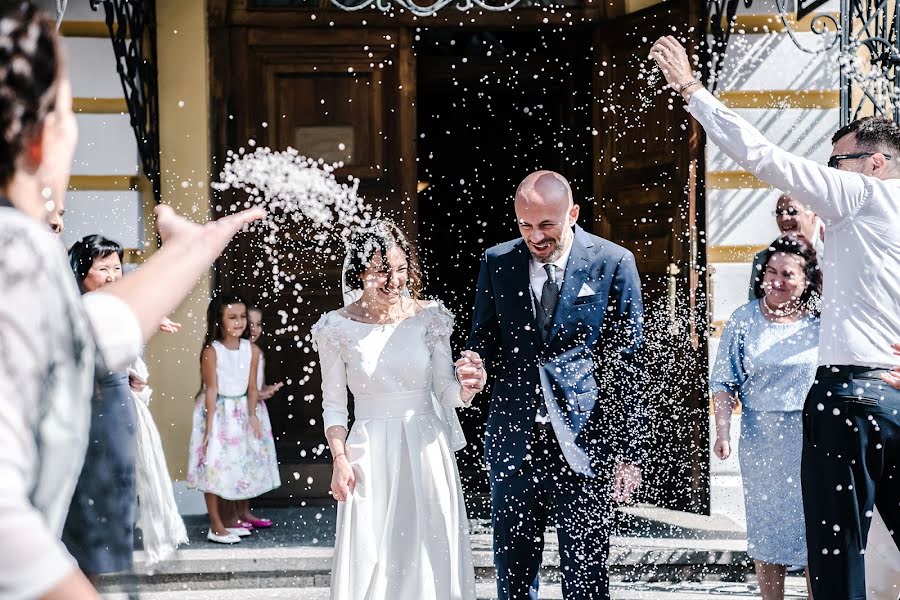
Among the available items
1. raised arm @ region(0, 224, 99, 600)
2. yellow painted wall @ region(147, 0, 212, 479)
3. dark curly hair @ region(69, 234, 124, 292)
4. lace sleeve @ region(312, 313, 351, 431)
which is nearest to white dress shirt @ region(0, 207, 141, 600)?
raised arm @ region(0, 224, 99, 600)

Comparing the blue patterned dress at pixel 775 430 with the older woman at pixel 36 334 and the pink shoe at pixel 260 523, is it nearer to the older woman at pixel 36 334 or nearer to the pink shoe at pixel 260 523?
the pink shoe at pixel 260 523

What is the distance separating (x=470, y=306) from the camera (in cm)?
1259

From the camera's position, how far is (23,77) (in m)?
1.30

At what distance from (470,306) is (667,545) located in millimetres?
6230

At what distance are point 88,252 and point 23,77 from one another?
395 centimetres

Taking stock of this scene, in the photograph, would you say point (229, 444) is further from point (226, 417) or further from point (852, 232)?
point (852, 232)

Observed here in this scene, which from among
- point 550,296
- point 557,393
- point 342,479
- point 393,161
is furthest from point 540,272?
point 393,161

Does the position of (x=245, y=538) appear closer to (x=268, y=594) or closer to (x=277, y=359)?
(x=268, y=594)

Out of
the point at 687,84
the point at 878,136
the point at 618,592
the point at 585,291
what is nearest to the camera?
the point at 687,84

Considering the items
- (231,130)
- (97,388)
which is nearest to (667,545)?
(231,130)

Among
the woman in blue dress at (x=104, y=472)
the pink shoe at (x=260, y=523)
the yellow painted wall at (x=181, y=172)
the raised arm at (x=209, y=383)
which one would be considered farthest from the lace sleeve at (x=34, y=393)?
the yellow painted wall at (x=181, y=172)

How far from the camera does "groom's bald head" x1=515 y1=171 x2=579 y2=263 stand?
14.2ft

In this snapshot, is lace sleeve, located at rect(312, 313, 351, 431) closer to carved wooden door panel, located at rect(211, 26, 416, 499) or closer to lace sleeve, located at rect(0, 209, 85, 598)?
lace sleeve, located at rect(0, 209, 85, 598)

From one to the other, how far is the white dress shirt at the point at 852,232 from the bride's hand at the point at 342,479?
1.88m
